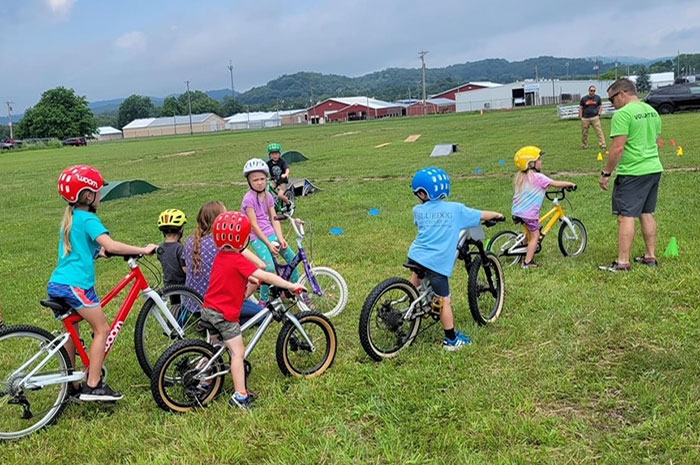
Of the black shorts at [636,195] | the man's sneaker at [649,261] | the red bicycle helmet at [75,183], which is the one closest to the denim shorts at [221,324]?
the red bicycle helmet at [75,183]

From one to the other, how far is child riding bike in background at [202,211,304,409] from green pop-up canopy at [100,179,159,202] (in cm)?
1285

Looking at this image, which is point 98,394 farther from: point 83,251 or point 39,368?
point 83,251

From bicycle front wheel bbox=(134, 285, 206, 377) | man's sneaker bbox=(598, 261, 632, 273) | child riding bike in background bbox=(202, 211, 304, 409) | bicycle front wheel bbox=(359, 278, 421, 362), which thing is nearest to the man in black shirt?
man's sneaker bbox=(598, 261, 632, 273)

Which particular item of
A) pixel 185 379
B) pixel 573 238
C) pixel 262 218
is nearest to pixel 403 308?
pixel 185 379

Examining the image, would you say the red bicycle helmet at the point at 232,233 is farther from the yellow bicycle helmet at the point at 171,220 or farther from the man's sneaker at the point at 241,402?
the yellow bicycle helmet at the point at 171,220

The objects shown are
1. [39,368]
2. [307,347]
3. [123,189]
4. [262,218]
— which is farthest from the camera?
[123,189]

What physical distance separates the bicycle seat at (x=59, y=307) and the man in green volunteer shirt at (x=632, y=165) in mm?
5286

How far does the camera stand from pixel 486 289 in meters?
5.27

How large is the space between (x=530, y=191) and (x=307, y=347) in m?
3.57

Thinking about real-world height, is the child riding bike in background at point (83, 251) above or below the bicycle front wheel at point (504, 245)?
above

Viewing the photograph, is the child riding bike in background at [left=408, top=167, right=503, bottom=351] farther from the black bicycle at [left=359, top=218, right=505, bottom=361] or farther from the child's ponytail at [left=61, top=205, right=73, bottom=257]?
the child's ponytail at [left=61, top=205, right=73, bottom=257]

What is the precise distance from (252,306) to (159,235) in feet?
21.9

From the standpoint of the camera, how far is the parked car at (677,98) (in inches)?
1218

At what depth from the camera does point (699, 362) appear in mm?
4043
